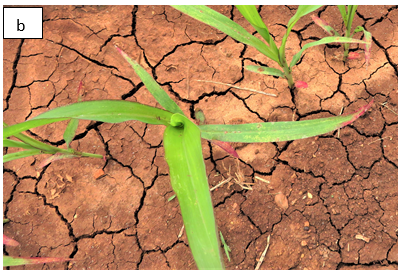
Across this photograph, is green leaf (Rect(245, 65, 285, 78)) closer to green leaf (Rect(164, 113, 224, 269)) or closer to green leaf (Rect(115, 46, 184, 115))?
green leaf (Rect(115, 46, 184, 115))

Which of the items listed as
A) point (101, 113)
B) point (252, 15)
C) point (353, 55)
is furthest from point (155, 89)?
point (353, 55)

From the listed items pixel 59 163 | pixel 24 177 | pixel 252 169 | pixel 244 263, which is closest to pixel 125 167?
pixel 59 163

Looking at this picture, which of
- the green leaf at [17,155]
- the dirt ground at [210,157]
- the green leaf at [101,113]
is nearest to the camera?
the green leaf at [101,113]

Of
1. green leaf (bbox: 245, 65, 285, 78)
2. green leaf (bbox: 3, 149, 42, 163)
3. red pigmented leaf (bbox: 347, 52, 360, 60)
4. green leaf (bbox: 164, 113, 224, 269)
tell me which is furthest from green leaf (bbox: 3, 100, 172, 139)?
red pigmented leaf (bbox: 347, 52, 360, 60)

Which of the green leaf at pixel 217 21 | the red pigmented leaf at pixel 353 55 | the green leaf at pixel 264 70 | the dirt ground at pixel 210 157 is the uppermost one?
the green leaf at pixel 217 21

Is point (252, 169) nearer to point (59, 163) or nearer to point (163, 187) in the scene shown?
point (163, 187)

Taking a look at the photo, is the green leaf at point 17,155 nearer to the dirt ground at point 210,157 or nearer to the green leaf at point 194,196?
the dirt ground at point 210,157

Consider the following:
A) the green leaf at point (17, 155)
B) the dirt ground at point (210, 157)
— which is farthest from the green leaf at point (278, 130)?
the green leaf at point (17, 155)
